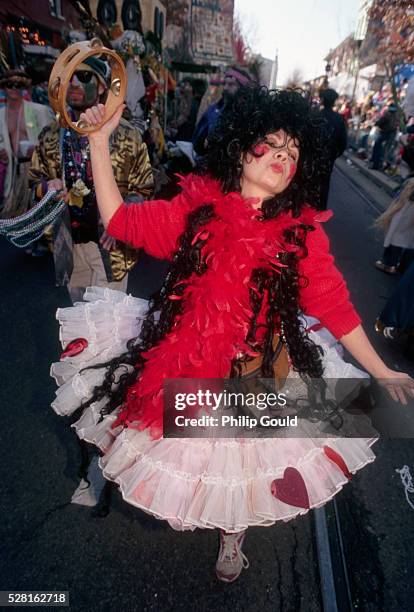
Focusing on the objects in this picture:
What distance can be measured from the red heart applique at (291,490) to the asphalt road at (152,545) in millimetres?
703

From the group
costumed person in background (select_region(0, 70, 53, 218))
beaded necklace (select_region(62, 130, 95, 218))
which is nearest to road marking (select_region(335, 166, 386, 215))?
costumed person in background (select_region(0, 70, 53, 218))

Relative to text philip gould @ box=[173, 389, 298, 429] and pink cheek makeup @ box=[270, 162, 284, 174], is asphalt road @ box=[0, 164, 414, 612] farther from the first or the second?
pink cheek makeup @ box=[270, 162, 284, 174]

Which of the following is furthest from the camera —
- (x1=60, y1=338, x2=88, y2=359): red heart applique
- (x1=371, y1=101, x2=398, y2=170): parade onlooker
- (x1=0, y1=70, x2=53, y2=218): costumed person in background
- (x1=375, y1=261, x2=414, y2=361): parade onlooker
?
(x1=371, y1=101, x2=398, y2=170): parade onlooker

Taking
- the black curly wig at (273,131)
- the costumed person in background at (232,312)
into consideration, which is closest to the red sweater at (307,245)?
the costumed person in background at (232,312)

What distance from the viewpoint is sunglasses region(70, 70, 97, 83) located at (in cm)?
219

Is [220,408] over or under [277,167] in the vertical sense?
under

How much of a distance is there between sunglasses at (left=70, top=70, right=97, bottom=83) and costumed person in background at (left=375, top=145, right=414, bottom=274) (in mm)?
3874

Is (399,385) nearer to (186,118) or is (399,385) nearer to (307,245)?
(307,245)

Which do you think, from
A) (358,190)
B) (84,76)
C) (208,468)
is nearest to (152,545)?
(208,468)

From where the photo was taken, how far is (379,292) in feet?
15.3

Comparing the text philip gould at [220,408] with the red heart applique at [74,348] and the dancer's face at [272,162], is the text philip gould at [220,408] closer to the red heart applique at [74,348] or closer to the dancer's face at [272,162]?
the red heart applique at [74,348]

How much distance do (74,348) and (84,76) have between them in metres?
1.58

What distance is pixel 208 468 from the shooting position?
1312 mm

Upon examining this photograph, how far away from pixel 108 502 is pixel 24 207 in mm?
4766
